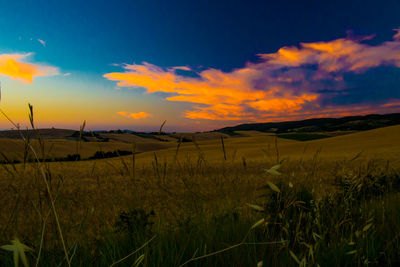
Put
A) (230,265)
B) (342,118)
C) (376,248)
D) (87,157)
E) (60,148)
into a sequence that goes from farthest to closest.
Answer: (342,118) → (60,148) → (87,157) → (376,248) → (230,265)

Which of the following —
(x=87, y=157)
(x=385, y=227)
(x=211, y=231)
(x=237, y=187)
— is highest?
(x=237, y=187)

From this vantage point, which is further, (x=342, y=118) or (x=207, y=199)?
(x=342, y=118)

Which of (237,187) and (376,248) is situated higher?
(237,187)

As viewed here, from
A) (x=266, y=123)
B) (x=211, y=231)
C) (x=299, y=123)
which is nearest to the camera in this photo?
(x=211, y=231)

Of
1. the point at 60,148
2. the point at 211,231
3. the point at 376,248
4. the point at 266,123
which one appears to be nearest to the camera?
the point at 376,248

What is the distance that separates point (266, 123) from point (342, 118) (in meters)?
46.6

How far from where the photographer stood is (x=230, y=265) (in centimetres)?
174

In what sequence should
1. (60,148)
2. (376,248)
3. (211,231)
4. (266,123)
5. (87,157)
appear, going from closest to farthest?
(376,248) → (211,231) → (87,157) → (60,148) → (266,123)

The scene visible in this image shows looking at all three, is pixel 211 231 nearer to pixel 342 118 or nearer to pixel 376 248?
pixel 376 248

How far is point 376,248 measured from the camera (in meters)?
1.99

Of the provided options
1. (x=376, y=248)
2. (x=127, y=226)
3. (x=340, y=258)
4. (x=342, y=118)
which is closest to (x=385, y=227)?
(x=376, y=248)

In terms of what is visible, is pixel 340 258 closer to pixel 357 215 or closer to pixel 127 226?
pixel 357 215

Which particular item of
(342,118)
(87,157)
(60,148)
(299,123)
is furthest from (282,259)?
(299,123)

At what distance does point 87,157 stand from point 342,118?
132111mm
